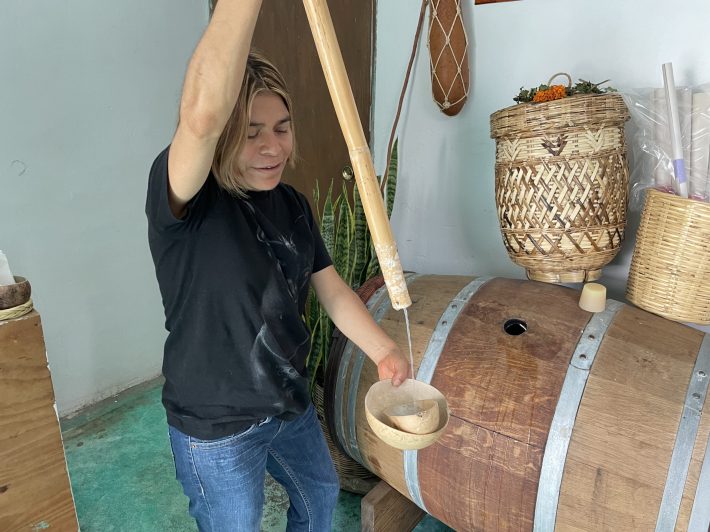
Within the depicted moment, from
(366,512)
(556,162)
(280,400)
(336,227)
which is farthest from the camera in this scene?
(336,227)

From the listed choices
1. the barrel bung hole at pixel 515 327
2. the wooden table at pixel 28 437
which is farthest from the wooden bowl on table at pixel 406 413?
the wooden table at pixel 28 437

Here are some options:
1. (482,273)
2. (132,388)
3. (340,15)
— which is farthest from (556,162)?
(132,388)

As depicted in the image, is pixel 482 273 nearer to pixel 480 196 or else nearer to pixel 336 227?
pixel 480 196

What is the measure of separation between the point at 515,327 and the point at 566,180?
41 cm

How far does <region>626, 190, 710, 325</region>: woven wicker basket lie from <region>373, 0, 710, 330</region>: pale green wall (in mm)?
312

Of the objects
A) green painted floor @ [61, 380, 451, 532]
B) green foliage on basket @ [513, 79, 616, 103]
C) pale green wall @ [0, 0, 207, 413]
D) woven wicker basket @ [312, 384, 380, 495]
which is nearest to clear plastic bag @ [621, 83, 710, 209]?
green foliage on basket @ [513, 79, 616, 103]

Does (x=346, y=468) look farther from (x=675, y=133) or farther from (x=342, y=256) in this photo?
(x=675, y=133)

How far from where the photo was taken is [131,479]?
1.80m

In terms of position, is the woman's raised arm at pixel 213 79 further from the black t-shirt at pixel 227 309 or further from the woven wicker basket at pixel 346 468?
the woven wicker basket at pixel 346 468

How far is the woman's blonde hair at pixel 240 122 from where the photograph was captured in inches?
33.4

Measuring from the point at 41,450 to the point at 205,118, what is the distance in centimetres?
93

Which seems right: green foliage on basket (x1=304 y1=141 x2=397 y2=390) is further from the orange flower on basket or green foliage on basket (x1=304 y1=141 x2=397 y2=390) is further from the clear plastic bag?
the clear plastic bag

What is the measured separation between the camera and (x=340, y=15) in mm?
2139

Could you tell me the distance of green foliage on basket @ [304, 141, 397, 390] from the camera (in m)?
1.64
